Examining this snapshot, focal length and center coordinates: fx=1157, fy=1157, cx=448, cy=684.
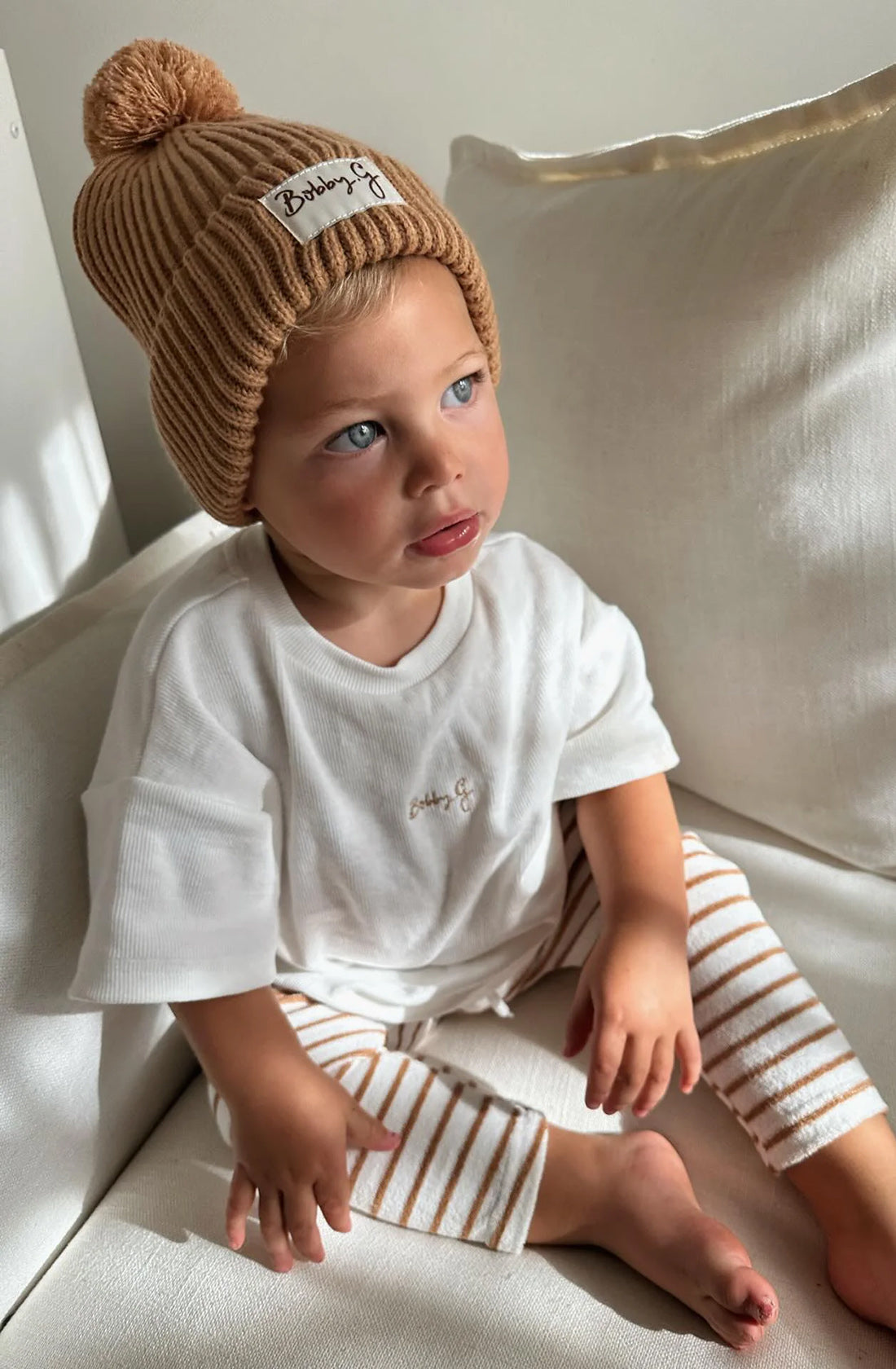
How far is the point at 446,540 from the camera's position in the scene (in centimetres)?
68

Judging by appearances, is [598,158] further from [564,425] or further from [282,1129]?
[282,1129]

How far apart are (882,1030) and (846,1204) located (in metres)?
0.13

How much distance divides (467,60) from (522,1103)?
0.91 m

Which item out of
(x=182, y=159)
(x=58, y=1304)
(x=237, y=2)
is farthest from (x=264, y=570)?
(x=237, y=2)

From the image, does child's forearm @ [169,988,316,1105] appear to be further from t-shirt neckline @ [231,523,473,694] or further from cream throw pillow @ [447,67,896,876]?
cream throw pillow @ [447,67,896,876]

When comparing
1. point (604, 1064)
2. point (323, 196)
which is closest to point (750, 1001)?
point (604, 1064)

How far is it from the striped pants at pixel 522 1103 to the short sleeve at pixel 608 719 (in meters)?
0.10

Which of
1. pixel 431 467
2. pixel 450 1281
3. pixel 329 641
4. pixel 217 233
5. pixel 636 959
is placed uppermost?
pixel 217 233

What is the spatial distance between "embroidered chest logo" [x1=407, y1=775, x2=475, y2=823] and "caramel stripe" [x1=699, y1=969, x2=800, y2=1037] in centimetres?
22

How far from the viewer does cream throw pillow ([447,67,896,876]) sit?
2.51ft

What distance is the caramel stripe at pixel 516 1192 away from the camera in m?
0.71

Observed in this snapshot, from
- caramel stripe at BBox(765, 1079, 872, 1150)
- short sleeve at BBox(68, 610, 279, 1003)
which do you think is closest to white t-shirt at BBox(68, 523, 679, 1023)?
short sleeve at BBox(68, 610, 279, 1003)

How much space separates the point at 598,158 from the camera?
894 mm

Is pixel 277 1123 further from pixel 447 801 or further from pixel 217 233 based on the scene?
pixel 217 233
